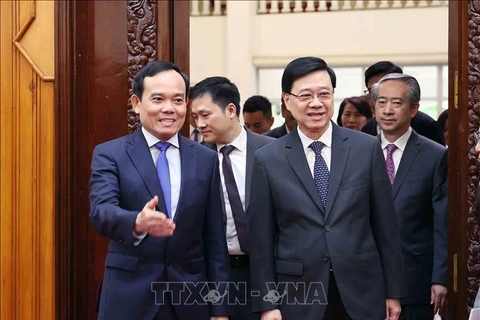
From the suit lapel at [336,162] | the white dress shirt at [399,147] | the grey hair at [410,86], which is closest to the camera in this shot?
the suit lapel at [336,162]

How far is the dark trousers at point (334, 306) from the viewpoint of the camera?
3.21 metres

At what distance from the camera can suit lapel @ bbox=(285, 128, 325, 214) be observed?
321 cm

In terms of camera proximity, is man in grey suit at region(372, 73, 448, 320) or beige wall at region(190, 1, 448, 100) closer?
man in grey suit at region(372, 73, 448, 320)

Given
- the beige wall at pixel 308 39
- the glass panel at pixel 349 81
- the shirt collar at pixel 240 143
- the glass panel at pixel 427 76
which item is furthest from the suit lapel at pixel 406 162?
the glass panel at pixel 349 81

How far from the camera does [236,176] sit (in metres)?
3.78

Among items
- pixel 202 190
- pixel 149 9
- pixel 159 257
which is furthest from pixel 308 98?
pixel 149 9

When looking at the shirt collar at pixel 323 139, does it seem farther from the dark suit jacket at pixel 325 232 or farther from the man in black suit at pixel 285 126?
the man in black suit at pixel 285 126

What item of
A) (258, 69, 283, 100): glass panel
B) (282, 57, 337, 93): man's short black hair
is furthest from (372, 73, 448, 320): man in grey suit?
(258, 69, 283, 100): glass panel

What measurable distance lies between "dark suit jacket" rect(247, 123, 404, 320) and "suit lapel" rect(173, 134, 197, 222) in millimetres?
296

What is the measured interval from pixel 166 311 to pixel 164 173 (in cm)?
49

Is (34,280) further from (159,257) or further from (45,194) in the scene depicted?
(159,257)

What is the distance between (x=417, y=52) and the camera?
12.5 metres

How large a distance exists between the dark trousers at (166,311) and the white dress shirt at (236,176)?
0.68m

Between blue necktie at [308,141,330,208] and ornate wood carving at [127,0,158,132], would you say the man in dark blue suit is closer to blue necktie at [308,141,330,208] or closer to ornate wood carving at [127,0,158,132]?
blue necktie at [308,141,330,208]
